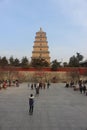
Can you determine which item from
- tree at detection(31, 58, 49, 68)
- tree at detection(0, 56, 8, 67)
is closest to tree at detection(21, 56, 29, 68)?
tree at detection(31, 58, 49, 68)

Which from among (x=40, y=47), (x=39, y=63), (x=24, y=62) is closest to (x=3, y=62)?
(x=24, y=62)

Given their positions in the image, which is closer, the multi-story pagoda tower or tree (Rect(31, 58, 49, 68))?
tree (Rect(31, 58, 49, 68))

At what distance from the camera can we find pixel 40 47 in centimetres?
10550

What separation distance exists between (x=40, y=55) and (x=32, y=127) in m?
91.3

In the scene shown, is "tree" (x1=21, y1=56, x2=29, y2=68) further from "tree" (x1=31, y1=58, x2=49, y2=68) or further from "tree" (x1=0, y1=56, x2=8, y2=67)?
"tree" (x1=0, y1=56, x2=8, y2=67)

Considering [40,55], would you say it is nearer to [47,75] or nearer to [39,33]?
[39,33]

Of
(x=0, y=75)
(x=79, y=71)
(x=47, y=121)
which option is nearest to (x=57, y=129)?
(x=47, y=121)

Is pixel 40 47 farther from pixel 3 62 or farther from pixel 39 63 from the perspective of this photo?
pixel 3 62

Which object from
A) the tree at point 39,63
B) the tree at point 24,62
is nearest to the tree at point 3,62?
the tree at point 24,62

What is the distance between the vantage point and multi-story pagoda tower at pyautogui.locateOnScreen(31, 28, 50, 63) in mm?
105375

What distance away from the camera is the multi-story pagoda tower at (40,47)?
4149 inches

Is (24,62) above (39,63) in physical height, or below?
above

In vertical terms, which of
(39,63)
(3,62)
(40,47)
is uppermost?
(40,47)

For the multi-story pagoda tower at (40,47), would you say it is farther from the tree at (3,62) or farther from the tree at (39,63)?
the tree at (3,62)
